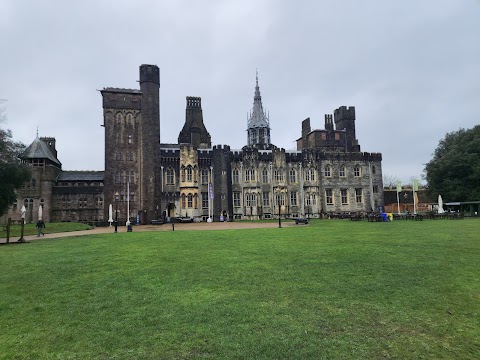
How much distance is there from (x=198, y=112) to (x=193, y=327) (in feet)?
200

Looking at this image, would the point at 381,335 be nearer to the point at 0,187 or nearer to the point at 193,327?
the point at 193,327

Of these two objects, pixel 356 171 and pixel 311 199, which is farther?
pixel 356 171

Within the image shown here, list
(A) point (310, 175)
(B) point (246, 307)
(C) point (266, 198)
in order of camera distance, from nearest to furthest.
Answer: (B) point (246, 307) < (C) point (266, 198) < (A) point (310, 175)

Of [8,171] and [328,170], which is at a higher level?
[328,170]

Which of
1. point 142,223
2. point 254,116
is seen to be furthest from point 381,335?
point 254,116

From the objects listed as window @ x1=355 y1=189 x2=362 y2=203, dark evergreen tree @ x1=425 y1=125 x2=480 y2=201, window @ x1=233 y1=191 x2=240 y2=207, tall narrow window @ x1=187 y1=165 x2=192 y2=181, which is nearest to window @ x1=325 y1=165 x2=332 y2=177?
window @ x1=355 y1=189 x2=362 y2=203

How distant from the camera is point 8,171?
3522 centimetres

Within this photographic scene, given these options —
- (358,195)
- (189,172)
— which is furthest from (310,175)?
(189,172)

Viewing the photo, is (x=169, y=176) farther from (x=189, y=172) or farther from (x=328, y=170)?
(x=328, y=170)

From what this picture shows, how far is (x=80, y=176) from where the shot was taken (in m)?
55.6

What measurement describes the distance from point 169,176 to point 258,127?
3050 cm

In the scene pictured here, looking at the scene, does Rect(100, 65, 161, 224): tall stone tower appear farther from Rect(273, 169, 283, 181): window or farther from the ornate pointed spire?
the ornate pointed spire

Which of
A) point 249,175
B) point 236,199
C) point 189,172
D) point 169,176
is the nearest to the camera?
point 169,176

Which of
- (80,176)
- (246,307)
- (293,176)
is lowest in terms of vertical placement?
(246,307)
